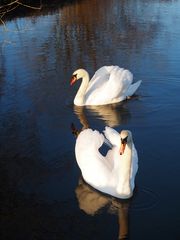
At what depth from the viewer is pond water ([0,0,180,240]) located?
22.0ft

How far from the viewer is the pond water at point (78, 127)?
22.0 feet

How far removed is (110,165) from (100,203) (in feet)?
2.24

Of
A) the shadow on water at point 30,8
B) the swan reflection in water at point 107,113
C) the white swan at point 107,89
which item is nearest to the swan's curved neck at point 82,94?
the white swan at point 107,89

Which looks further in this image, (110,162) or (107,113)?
(107,113)

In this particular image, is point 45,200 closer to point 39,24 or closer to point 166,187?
point 166,187

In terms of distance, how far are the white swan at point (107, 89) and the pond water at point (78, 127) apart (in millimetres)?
270

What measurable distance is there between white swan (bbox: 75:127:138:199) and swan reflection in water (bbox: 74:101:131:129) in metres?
2.47

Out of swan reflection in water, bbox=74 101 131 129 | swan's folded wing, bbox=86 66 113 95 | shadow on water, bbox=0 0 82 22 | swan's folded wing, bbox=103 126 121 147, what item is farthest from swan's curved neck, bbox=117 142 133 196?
shadow on water, bbox=0 0 82 22

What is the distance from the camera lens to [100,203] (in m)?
7.12

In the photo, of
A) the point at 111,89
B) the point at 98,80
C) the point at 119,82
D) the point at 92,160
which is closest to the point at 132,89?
the point at 119,82

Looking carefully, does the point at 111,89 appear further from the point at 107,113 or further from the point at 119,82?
the point at 107,113

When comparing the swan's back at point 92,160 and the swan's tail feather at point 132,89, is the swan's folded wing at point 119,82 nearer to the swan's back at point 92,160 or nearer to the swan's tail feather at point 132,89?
the swan's tail feather at point 132,89

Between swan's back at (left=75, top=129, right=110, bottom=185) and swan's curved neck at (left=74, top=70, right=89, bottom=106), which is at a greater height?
swan's back at (left=75, top=129, right=110, bottom=185)

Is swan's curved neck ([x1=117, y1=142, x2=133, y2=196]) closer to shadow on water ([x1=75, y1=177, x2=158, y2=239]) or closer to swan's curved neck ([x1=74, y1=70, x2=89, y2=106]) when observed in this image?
shadow on water ([x1=75, y1=177, x2=158, y2=239])
